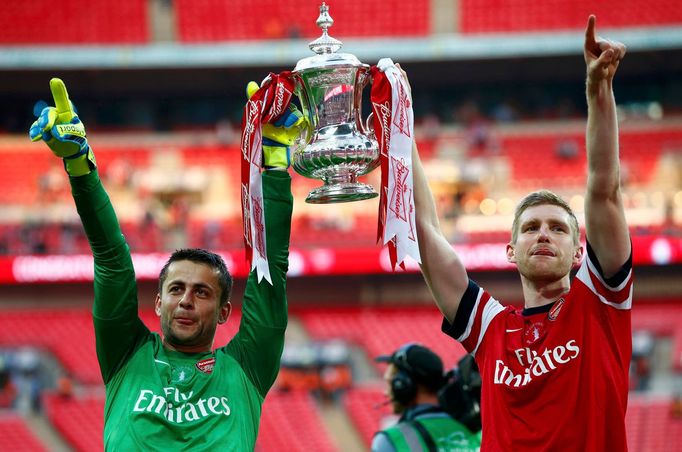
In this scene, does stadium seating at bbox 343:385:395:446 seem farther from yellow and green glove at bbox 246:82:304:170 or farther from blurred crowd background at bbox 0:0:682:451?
yellow and green glove at bbox 246:82:304:170

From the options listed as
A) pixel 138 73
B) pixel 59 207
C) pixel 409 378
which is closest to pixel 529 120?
pixel 138 73

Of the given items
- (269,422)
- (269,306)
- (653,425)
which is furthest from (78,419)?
(269,306)

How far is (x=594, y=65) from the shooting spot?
238 centimetres

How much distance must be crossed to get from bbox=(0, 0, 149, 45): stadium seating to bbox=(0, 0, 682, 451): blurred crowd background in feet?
0.13

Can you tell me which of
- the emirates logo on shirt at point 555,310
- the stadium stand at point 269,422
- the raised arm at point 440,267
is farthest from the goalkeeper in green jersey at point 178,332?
the stadium stand at point 269,422

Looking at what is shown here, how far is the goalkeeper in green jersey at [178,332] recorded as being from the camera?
2.61 meters

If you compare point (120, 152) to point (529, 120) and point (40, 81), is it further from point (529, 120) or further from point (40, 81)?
point (529, 120)

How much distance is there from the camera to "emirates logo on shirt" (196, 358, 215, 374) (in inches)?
109

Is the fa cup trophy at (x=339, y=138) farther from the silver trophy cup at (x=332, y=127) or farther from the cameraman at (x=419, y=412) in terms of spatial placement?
the cameraman at (x=419, y=412)

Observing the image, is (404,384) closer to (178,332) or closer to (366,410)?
(178,332)

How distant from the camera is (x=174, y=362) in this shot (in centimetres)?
278

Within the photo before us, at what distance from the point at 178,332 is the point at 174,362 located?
0.31 ft

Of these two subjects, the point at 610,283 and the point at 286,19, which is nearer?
the point at 610,283

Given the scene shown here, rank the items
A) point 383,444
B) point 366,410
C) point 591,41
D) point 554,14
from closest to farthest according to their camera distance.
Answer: point 591,41 < point 383,444 < point 366,410 < point 554,14
